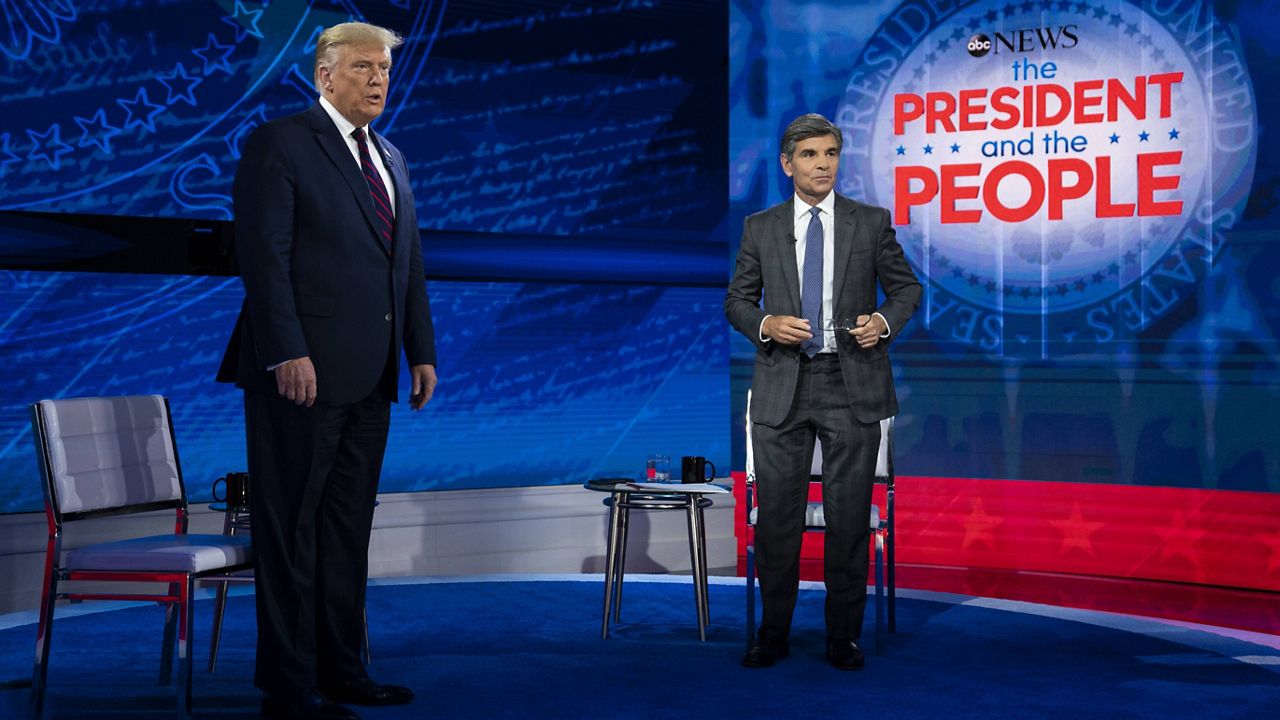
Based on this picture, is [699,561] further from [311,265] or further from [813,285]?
[311,265]

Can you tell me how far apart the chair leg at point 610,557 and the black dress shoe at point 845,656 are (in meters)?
0.76

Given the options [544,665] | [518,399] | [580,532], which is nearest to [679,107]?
[518,399]

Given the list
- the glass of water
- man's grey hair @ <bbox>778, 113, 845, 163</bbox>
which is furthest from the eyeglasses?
the glass of water

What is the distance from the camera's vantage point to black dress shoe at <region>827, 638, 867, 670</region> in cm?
384

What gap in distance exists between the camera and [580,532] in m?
6.17

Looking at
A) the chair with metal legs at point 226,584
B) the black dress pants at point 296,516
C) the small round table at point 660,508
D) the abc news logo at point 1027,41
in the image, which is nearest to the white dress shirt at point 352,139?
the black dress pants at point 296,516

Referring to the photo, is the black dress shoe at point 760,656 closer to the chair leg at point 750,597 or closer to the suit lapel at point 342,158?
the chair leg at point 750,597

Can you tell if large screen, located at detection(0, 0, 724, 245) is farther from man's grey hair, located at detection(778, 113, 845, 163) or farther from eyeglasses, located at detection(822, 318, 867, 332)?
eyeglasses, located at detection(822, 318, 867, 332)

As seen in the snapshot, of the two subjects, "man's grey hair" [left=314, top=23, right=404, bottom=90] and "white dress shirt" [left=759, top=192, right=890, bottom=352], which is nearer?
"man's grey hair" [left=314, top=23, right=404, bottom=90]

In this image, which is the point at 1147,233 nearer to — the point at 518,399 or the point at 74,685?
the point at 518,399

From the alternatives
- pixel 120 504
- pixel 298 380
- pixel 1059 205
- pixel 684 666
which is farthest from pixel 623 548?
pixel 1059 205

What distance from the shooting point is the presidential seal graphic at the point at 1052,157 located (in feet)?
17.7

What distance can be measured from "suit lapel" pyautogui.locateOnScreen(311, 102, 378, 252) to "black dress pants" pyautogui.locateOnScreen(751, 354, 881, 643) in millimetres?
1373

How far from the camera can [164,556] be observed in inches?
125
